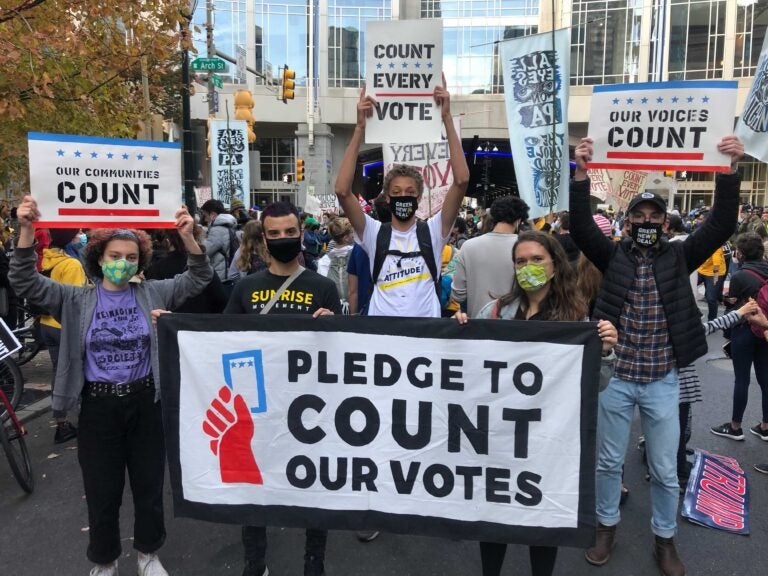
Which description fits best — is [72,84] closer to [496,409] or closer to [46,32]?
A: [46,32]

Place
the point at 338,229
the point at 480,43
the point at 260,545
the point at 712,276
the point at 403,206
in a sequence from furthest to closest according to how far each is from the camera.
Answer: the point at 480,43 < the point at 712,276 < the point at 338,229 < the point at 403,206 < the point at 260,545

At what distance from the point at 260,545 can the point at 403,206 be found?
2.01 metres

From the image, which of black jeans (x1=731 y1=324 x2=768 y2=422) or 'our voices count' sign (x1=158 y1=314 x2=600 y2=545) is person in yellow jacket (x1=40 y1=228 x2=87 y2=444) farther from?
black jeans (x1=731 y1=324 x2=768 y2=422)

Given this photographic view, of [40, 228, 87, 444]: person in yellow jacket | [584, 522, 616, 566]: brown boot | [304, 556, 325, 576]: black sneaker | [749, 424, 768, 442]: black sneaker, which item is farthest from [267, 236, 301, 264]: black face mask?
[749, 424, 768, 442]: black sneaker

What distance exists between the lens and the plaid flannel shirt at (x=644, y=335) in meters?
3.21

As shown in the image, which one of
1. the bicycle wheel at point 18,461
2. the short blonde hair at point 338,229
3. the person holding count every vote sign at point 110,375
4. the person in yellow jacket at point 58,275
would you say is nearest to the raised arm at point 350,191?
the person holding count every vote sign at point 110,375

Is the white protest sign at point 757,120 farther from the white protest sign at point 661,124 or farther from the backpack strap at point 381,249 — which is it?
the backpack strap at point 381,249

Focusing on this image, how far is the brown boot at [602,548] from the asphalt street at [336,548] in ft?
0.15

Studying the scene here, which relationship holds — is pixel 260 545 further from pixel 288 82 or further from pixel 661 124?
pixel 288 82

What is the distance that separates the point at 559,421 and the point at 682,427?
2.30m

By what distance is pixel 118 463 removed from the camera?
10.1 ft

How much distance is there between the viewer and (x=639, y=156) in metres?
3.65

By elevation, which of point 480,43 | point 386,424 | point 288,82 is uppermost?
point 480,43

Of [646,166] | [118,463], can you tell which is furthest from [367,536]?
[646,166]
